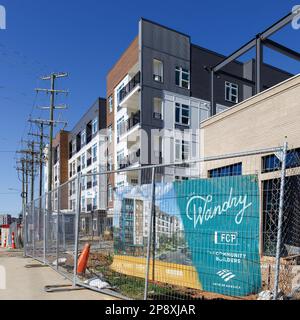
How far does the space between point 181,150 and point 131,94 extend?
6422 millimetres

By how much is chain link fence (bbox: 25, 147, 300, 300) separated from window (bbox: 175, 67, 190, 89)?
86.9ft

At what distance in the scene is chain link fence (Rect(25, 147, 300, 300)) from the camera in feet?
17.4

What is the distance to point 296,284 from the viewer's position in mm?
6387

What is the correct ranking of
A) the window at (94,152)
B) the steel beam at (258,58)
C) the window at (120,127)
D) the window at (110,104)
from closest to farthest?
the steel beam at (258,58), the window at (120,127), the window at (110,104), the window at (94,152)

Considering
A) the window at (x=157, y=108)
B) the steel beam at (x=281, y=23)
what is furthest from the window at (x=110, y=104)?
the steel beam at (x=281, y=23)

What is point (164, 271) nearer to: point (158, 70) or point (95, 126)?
point (158, 70)

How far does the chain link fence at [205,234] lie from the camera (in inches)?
209

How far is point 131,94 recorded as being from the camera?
33.3 meters

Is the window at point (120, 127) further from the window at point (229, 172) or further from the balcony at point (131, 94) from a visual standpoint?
the window at point (229, 172)

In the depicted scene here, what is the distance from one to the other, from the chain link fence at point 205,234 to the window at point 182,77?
86.9 ft

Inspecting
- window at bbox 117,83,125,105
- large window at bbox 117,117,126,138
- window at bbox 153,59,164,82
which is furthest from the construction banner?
window at bbox 117,83,125,105

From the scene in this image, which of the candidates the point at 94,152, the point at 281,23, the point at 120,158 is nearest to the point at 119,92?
the point at 120,158

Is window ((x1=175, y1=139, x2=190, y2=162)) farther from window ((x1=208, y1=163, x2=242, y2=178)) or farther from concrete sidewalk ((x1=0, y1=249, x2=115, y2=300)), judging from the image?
window ((x1=208, y1=163, x2=242, y2=178))
